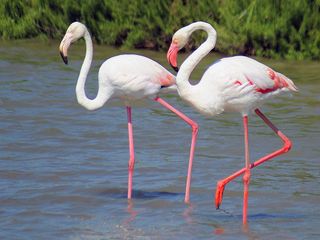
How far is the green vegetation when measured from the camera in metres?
12.9

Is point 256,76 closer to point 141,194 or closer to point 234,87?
point 234,87

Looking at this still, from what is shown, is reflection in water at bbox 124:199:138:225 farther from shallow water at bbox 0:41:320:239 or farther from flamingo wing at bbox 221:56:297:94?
flamingo wing at bbox 221:56:297:94

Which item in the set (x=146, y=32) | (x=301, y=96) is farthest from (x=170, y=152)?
(x=146, y=32)

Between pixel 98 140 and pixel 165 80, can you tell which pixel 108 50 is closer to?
pixel 98 140

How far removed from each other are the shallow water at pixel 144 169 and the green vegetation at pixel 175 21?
0.40 meters

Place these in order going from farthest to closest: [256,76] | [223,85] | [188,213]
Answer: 1. [188,213]
2. [256,76]
3. [223,85]

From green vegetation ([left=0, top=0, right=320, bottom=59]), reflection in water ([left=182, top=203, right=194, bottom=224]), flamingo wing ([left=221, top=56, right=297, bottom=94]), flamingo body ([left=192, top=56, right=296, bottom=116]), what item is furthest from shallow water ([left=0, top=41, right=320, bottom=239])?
flamingo wing ([left=221, top=56, right=297, bottom=94])

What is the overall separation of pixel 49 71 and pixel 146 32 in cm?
176

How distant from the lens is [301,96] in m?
11.5

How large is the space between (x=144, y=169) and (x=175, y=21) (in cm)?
553

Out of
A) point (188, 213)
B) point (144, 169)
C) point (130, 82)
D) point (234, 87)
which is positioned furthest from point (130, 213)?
point (144, 169)

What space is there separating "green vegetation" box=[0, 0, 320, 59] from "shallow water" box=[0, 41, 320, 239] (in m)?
0.40

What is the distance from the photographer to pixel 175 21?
45.9 feet

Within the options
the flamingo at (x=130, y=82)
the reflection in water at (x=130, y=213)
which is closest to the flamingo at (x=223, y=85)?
the reflection in water at (x=130, y=213)
